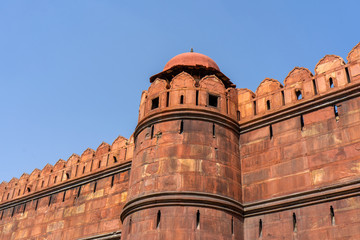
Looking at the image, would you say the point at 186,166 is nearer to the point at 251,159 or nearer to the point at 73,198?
the point at 251,159

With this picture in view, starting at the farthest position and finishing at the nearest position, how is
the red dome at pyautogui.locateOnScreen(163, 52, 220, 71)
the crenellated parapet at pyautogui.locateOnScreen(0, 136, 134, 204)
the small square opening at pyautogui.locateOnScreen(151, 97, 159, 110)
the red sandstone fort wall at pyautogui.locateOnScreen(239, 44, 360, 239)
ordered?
1. the crenellated parapet at pyautogui.locateOnScreen(0, 136, 134, 204)
2. the red dome at pyautogui.locateOnScreen(163, 52, 220, 71)
3. the small square opening at pyautogui.locateOnScreen(151, 97, 159, 110)
4. the red sandstone fort wall at pyautogui.locateOnScreen(239, 44, 360, 239)

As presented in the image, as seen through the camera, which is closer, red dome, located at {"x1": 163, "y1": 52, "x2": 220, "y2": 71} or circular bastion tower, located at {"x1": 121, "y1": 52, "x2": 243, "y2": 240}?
circular bastion tower, located at {"x1": 121, "y1": 52, "x2": 243, "y2": 240}

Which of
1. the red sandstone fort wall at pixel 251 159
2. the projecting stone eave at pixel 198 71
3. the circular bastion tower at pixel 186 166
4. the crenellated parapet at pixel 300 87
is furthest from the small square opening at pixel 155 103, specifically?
the crenellated parapet at pixel 300 87

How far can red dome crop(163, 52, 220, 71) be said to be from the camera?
68.8 ft

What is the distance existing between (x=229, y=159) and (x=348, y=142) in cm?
474

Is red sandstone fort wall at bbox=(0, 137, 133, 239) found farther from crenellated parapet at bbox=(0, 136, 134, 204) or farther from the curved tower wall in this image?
the curved tower wall

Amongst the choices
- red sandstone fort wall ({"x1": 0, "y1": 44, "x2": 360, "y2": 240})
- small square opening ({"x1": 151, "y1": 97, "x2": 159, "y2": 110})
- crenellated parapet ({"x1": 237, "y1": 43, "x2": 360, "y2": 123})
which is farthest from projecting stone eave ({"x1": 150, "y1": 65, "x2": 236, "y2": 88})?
small square opening ({"x1": 151, "y1": 97, "x2": 159, "y2": 110})

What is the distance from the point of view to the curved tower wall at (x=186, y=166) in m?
14.8

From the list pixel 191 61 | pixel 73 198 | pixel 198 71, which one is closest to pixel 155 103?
pixel 198 71

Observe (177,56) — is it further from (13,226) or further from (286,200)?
(13,226)

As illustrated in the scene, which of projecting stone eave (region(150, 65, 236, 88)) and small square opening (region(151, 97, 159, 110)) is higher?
projecting stone eave (region(150, 65, 236, 88))

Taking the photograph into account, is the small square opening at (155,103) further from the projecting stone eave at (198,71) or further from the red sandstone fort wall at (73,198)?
the red sandstone fort wall at (73,198)

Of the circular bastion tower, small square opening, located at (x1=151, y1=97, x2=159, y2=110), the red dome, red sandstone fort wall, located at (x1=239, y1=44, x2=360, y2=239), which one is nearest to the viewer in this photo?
red sandstone fort wall, located at (x1=239, y1=44, x2=360, y2=239)

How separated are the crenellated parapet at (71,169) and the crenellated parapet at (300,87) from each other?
715 cm
